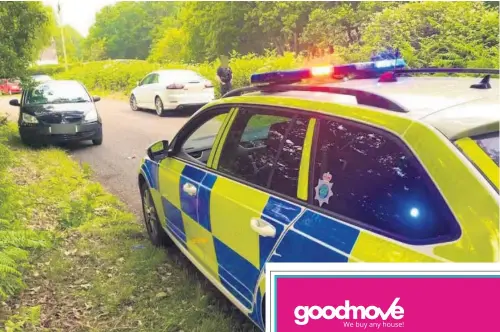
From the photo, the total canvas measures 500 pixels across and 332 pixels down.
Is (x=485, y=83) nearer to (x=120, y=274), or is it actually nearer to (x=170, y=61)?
(x=120, y=274)

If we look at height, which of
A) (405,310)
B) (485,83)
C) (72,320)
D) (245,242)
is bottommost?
(72,320)

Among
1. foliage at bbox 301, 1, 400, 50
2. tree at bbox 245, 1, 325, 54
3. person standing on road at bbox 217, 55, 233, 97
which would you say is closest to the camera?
person standing on road at bbox 217, 55, 233, 97

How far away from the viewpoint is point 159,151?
132 inches

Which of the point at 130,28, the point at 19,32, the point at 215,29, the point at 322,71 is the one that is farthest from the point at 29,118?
the point at 322,71

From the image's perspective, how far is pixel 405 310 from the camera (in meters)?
1.17

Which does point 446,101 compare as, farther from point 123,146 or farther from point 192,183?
point 123,146

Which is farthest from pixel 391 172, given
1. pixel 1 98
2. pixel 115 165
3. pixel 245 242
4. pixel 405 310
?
pixel 1 98

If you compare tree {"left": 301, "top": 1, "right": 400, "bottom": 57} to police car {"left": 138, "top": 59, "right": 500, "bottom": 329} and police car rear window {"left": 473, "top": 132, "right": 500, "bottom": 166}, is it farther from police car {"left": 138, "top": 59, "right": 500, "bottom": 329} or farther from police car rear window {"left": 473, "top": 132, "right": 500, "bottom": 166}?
police car rear window {"left": 473, "top": 132, "right": 500, "bottom": 166}

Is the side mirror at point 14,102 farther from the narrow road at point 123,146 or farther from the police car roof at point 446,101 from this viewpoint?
the police car roof at point 446,101

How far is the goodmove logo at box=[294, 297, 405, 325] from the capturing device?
1179mm

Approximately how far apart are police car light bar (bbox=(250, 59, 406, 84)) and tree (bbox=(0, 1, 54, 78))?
19.1 ft

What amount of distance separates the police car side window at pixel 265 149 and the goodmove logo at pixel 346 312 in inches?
31.0

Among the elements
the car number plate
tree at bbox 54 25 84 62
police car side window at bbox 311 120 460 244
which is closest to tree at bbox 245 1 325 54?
tree at bbox 54 25 84 62

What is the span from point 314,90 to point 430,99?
1.73ft
